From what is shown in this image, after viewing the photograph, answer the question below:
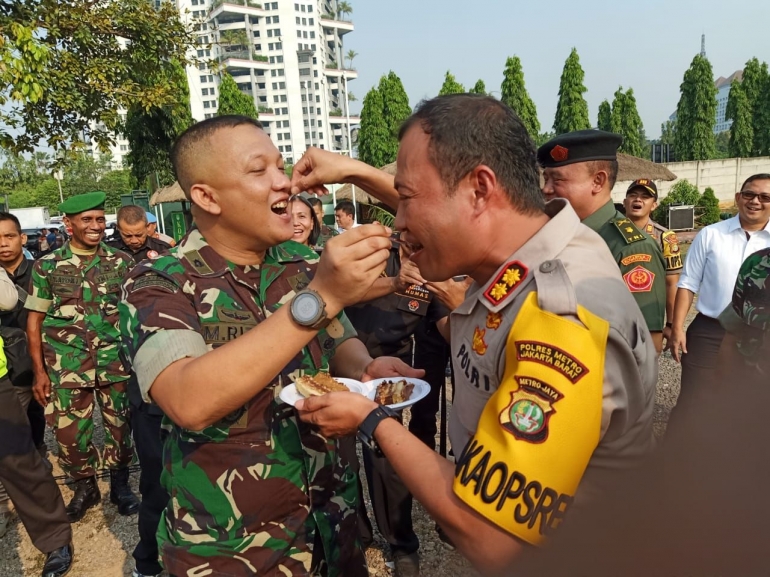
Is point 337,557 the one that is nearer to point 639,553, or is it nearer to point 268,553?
point 268,553

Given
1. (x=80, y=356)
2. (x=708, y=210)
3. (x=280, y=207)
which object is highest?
(x=280, y=207)

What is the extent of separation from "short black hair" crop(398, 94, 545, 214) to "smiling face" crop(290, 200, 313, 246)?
360 centimetres

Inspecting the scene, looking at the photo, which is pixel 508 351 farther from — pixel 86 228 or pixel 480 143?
pixel 86 228

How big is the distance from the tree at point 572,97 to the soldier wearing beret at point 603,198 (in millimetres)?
40118

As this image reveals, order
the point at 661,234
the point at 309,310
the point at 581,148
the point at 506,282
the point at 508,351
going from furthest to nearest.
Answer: the point at 661,234
the point at 581,148
the point at 309,310
the point at 506,282
the point at 508,351

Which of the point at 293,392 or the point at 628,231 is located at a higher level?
the point at 628,231

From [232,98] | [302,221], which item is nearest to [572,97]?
[232,98]

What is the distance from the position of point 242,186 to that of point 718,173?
123 feet

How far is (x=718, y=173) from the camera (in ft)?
108

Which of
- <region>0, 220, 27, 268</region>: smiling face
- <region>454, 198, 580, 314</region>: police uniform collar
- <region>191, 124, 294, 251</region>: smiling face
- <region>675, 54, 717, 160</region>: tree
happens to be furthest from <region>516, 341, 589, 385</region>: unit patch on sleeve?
<region>675, 54, 717, 160</region>: tree

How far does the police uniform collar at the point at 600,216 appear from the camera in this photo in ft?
12.6

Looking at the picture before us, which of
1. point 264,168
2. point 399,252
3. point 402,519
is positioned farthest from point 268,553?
point 399,252

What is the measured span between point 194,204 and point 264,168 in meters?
0.30

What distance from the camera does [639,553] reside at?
560 millimetres
